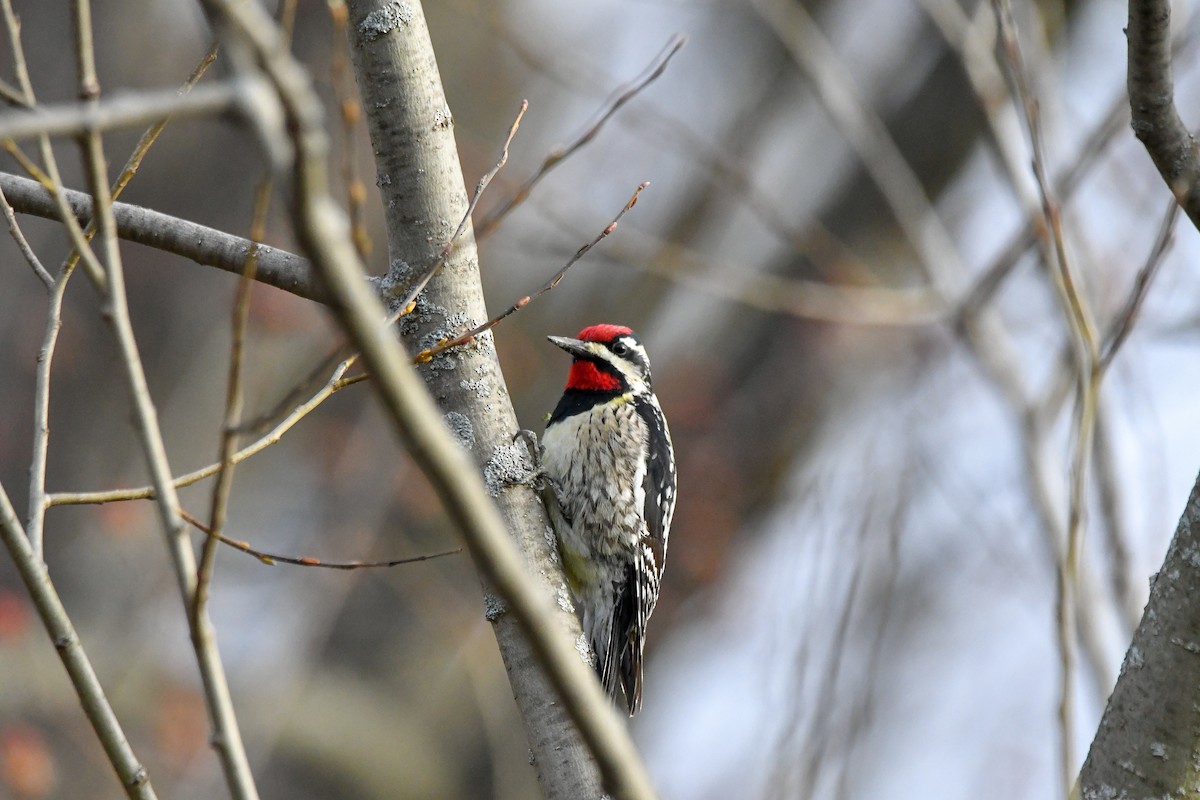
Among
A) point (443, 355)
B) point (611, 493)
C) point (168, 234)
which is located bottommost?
point (443, 355)

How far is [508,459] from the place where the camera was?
302cm

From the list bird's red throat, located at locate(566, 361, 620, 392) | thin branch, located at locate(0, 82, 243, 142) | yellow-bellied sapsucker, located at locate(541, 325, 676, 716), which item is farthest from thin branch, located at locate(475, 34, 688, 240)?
bird's red throat, located at locate(566, 361, 620, 392)

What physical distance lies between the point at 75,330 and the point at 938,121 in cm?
756

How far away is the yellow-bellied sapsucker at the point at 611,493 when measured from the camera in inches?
176

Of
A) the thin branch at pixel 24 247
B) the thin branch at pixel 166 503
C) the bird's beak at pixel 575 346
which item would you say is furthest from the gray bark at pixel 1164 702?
the bird's beak at pixel 575 346

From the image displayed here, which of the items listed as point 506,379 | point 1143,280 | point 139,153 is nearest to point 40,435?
point 139,153

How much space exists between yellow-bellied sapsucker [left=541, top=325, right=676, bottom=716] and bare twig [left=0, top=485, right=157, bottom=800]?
251 cm

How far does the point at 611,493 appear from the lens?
454 centimetres

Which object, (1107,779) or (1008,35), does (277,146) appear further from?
(1008,35)

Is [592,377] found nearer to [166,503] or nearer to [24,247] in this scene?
[24,247]

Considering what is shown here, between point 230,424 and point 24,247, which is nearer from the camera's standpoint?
point 230,424

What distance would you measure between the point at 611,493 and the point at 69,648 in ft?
9.20

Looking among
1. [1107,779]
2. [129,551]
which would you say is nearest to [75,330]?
[129,551]

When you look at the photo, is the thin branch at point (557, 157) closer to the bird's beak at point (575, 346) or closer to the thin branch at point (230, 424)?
the thin branch at point (230, 424)
